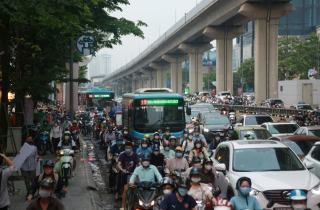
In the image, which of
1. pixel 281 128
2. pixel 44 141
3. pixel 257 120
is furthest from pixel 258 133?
pixel 44 141

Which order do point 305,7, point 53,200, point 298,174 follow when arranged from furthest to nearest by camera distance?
point 305,7
point 298,174
point 53,200

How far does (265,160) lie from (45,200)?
5.23 m

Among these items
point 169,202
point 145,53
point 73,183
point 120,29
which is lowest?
point 73,183

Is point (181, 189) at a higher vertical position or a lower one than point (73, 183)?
higher

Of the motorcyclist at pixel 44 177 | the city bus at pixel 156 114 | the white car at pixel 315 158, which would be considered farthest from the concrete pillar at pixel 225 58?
the motorcyclist at pixel 44 177

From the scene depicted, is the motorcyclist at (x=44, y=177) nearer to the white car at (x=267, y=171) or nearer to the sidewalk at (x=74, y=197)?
the sidewalk at (x=74, y=197)

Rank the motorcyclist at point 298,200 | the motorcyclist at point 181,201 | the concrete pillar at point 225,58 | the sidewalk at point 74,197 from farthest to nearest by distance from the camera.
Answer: the concrete pillar at point 225,58 < the sidewalk at point 74,197 < the motorcyclist at point 181,201 < the motorcyclist at point 298,200

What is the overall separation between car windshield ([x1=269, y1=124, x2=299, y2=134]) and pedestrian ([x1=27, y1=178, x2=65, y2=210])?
51.6 ft

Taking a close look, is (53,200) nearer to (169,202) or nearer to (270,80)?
(169,202)

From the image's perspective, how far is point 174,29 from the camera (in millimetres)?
80812

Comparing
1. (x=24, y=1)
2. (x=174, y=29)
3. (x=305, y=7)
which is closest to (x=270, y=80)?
(x=174, y=29)

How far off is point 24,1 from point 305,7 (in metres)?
168

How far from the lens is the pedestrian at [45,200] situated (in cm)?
632

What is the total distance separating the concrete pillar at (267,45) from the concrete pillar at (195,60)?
3037 cm
